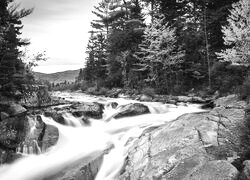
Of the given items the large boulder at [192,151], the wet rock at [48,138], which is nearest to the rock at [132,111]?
the wet rock at [48,138]

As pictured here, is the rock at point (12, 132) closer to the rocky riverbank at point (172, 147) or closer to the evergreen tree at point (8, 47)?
the rocky riverbank at point (172, 147)

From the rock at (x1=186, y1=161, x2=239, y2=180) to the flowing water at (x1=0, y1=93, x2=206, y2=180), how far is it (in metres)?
3.05

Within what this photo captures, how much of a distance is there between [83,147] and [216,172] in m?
6.24

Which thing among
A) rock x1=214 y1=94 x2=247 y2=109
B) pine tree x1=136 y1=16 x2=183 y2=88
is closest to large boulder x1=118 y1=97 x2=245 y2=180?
rock x1=214 y1=94 x2=247 y2=109

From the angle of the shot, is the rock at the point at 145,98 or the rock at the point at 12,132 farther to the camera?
the rock at the point at 145,98

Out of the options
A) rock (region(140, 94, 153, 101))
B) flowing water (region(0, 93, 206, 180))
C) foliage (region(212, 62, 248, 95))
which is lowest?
flowing water (region(0, 93, 206, 180))

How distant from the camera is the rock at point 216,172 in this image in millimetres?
3113

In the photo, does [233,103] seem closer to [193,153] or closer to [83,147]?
[193,153]

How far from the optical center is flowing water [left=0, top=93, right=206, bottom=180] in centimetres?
646

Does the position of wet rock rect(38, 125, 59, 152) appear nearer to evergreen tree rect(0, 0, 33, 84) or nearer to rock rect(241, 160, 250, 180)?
evergreen tree rect(0, 0, 33, 84)

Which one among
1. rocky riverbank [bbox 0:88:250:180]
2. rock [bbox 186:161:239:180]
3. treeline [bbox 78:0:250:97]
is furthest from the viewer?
treeline [bbox 78:0:250:97]

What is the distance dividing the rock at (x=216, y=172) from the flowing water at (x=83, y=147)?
120 inches

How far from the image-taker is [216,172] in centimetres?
324

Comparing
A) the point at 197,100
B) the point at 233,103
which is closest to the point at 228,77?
the point at 197,100
